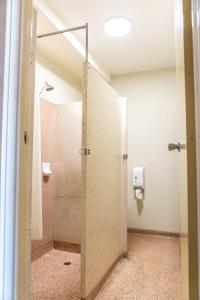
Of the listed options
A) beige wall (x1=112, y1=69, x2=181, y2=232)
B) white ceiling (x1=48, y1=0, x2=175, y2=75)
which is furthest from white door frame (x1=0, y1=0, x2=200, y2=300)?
beige wall (x1=112, y1=69, x2=181, y2=232)

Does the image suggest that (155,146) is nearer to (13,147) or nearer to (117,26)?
(117,26)

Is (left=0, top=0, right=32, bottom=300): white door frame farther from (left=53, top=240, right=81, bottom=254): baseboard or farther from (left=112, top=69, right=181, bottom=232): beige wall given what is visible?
(left=112, top=69, right=181, bottom=232): beige wall

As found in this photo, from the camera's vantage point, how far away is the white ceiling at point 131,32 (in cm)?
189

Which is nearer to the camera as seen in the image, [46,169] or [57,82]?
[46,169]

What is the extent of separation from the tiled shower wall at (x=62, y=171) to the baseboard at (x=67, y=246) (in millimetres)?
35

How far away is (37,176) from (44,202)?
30.5 inches

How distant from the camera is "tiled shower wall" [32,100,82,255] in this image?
2.50m

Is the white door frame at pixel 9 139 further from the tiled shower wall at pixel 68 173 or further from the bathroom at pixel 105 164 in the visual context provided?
the tiled shower wall at pixel 68 173

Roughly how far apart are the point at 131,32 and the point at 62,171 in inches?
63.1

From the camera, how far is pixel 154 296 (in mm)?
1674

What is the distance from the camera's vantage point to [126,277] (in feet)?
6.41

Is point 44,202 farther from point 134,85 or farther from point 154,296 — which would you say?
point 134,85

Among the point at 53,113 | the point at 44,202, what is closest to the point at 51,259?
the point at 44,202

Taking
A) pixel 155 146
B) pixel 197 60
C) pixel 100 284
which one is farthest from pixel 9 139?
pixel 155 146
